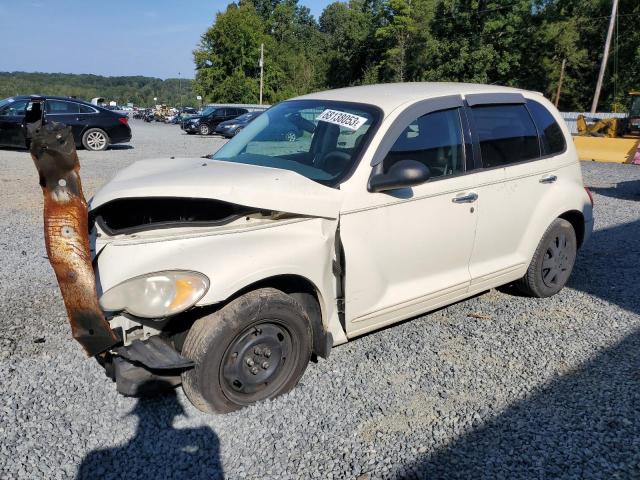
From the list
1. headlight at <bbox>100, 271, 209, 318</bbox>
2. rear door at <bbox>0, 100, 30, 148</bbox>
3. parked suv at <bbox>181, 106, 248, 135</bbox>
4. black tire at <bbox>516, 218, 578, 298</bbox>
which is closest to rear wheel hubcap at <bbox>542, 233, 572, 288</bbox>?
black tire at <bbox>516, 218, 578, 298</bbox>

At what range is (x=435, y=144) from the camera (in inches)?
145

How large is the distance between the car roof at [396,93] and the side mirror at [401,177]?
1.64 feet

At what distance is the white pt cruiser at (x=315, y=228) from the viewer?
2.76 metres

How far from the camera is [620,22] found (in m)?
43.7

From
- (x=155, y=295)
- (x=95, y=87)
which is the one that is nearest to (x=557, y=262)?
(x=155, y=295)

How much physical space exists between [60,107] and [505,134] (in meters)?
15.1

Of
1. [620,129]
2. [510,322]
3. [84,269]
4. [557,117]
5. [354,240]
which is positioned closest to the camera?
[84,269]

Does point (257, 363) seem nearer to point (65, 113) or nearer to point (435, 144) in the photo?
point (435, 144)

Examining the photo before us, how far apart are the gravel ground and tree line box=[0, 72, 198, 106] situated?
12071cm

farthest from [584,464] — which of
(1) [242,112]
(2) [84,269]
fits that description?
(1) [242,112]

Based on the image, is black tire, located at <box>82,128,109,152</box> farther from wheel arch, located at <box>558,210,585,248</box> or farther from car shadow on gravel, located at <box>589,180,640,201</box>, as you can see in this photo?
wheel arch, located at <box>558,210,585,248</box>

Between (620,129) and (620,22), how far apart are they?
3003cm

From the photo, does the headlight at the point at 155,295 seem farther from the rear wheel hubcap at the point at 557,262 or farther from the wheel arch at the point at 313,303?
the rear wheel hubcap at the point at 557,262

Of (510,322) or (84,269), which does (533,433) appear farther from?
(84,269)
